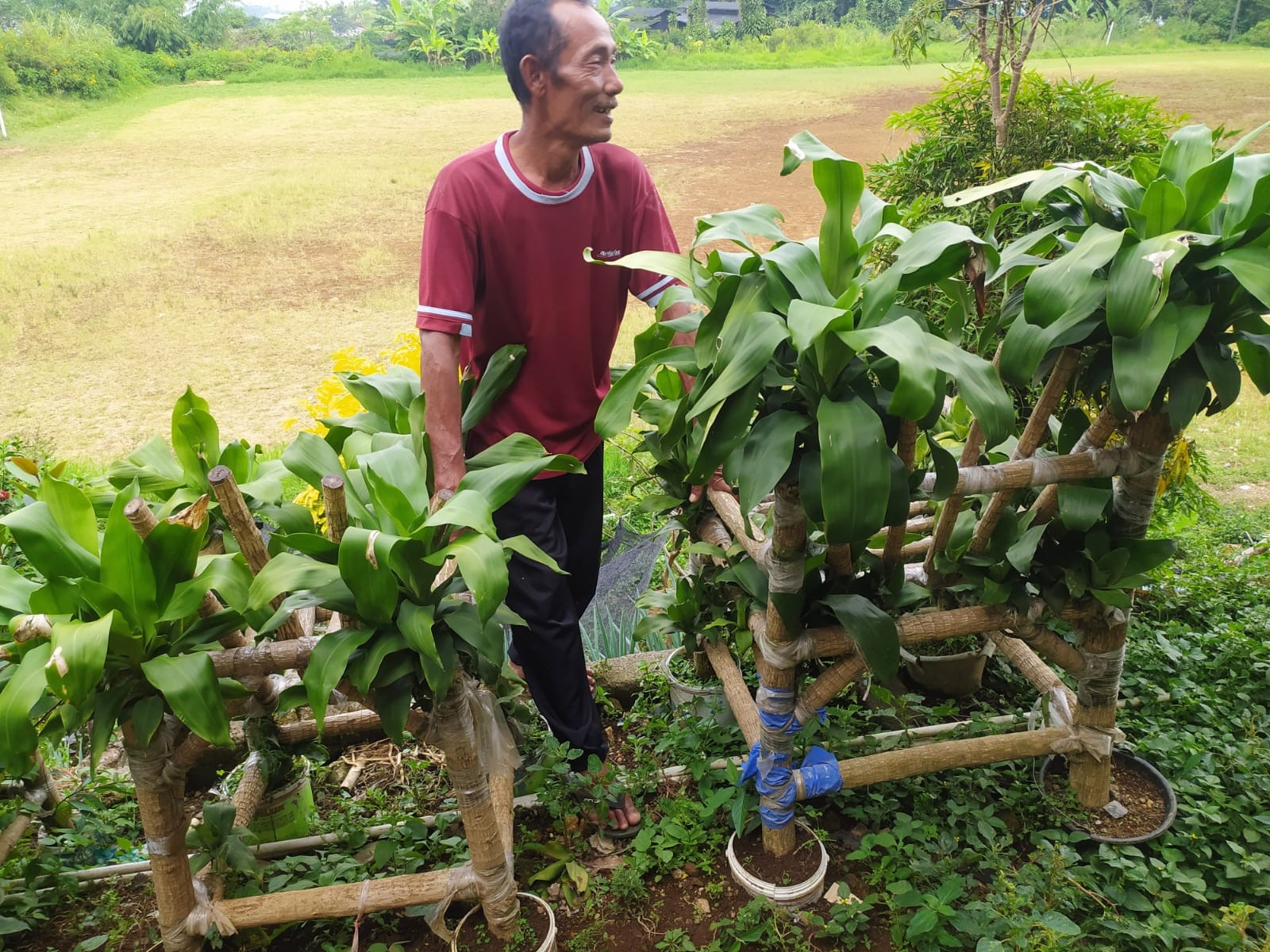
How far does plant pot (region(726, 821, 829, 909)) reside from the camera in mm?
1361

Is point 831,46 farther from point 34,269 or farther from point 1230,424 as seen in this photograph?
point 34,269

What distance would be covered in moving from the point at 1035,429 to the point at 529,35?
3.38 ft

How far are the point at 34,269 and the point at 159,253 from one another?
1.48ft

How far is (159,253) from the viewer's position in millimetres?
3547

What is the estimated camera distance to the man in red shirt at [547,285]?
1386 mm

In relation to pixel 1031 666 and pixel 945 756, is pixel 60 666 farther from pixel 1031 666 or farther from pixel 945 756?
pixel 1031 666

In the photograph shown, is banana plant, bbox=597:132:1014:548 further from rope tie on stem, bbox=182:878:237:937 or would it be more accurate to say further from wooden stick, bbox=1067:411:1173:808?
rope tie on stem, bbox=182:878:237:937

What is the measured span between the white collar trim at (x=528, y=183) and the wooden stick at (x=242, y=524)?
0.70 m

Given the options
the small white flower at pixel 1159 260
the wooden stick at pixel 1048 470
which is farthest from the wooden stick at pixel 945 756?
the small white flower at pixel 1159 260

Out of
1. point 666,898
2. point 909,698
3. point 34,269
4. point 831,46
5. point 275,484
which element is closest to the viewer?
point 275,484

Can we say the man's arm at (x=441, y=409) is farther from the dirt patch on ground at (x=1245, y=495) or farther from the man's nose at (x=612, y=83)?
the dirt patch on ground at (x=1245, y=495)

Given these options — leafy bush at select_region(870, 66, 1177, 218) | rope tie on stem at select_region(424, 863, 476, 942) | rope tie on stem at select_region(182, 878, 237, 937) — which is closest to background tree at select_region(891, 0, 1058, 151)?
leafy bush at select_region(870, 66, 1177, 218)

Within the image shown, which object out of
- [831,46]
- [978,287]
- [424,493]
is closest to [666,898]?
[424,493]

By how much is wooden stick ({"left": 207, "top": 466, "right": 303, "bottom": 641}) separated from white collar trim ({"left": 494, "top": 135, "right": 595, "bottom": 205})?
70cm
